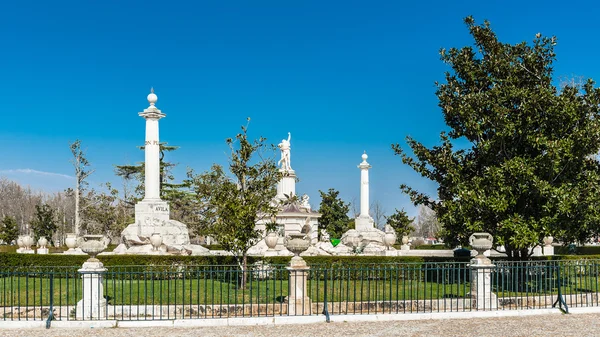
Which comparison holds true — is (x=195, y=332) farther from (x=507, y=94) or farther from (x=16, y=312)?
(x=507, y=94)

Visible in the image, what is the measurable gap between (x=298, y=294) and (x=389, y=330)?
244cm

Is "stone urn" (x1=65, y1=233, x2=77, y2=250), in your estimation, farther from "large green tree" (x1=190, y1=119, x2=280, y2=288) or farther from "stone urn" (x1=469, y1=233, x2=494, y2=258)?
"stone urn" (x1=469, y1=233, x2=494, y2=258)

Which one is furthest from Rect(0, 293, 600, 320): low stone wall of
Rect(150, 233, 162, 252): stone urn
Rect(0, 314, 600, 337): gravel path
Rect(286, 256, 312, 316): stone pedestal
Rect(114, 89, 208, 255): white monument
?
Rect(114, 89, 208, 255): white monument

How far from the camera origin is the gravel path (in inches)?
435

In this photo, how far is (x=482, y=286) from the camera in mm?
14258

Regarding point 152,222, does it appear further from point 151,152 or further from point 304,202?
point 304,202

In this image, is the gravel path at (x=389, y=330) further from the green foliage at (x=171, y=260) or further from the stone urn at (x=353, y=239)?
the stone urn at (x=353, y=239)

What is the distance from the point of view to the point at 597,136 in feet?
54.4

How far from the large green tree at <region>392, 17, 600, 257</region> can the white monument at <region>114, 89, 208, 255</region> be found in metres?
12.6

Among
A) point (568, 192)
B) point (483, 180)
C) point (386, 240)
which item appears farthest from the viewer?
point (386, 240)

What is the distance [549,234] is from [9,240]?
136ft

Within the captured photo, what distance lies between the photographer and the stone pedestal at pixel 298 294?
42.6 ft

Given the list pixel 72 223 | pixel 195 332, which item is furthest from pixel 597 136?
pixel 72 223

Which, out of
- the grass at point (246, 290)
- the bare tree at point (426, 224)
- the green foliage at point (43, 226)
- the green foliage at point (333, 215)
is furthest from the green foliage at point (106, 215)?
the bare tree at point (426, 224)
